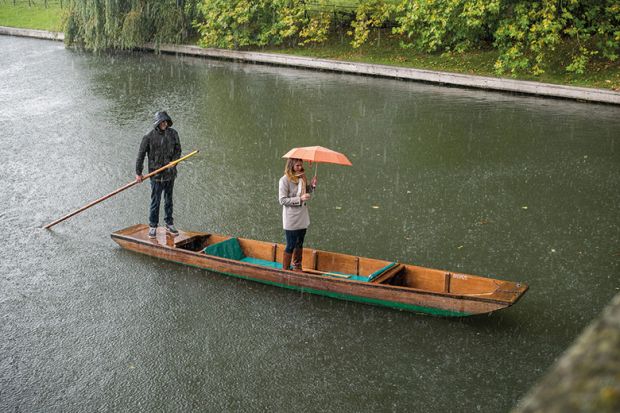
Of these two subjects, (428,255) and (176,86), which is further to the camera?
(176,86)

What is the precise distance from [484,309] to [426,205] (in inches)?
193

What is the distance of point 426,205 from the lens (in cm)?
1283

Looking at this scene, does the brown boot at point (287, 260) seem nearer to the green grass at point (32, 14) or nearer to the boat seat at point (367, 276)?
the boat seat at point (367, 276)

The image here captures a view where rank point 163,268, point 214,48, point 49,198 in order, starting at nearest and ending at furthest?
point 163,268 → point 49,198 → point 214,48

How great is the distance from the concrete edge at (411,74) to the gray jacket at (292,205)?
14793mm

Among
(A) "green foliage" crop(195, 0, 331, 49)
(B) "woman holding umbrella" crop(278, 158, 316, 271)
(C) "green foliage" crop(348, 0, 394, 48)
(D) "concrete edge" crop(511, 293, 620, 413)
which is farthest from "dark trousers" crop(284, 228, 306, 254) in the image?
(A) "green foliage" crop(195, 0, 331, 49)

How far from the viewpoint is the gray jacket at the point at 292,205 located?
9.22 meters

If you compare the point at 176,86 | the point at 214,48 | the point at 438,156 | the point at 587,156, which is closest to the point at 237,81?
the point at 176,86

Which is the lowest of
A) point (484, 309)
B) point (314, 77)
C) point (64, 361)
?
point (64, 361)

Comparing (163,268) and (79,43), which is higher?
(79,43)

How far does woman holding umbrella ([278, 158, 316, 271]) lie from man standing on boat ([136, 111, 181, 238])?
2.47 meters

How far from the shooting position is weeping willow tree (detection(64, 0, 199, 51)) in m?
31.4

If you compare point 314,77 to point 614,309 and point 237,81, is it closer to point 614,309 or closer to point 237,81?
point 237,81

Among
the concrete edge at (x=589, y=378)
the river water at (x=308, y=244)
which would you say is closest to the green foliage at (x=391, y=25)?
the river water at (x=308, y=244)
